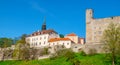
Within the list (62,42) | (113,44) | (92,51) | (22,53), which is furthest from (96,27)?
(113,44)

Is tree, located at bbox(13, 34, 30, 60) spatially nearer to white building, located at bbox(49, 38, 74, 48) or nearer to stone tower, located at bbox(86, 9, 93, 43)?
white building, located at bbox(49, 38, 74, 48)

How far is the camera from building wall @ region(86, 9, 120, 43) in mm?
78625

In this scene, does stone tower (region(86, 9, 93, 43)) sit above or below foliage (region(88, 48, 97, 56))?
above

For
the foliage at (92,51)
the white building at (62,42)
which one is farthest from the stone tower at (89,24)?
the foliage at (92,51)

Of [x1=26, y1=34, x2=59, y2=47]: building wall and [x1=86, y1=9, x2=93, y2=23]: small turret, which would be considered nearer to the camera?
[x1=86, y1=9, x2=93, y2=23]: small turret

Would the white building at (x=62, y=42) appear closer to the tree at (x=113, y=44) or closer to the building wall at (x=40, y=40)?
the building wall at (x=40, y=40)

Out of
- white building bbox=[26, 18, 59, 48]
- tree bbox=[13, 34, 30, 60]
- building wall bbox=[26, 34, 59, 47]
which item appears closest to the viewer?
tree bbox=[13, 34, 30, 60]

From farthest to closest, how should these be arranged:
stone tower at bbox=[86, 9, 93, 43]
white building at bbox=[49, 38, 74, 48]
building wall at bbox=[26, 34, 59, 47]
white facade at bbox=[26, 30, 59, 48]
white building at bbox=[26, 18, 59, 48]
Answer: white building at bbox=[26, 18, 59, 48]
white facade at bbox=[26, 30, 59, 48]
building wall at bbox=[26, 34, 59, 47]
white building at bbox=[49, 38, 74, 48]
stone tower at bbox=[86, 9, 93, 43]

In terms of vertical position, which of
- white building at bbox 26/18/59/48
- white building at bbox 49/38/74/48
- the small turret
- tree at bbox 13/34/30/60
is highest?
the small turret

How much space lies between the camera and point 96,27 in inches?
3184

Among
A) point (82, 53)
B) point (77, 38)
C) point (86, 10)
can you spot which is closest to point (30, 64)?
point (82, 53)

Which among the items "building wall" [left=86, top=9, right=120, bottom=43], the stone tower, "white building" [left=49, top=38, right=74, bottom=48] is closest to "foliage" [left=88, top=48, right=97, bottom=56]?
"building wall" [left=86, top=9, right=120, bottom=43]

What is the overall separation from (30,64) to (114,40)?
16839mm

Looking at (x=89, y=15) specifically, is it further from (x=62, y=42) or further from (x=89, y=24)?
(x=62, y=42)
